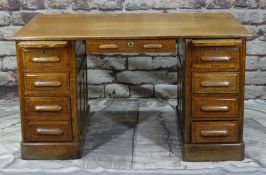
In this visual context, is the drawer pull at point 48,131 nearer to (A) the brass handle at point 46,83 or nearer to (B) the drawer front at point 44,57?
(A) the brass handle at point 46,83

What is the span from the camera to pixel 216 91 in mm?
3236

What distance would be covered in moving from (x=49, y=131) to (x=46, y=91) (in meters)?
0.24

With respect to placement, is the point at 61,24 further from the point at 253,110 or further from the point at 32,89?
the point at 253,110

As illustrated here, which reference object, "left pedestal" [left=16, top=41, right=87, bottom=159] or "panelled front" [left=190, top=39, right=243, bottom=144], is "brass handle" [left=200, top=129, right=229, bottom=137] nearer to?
"panelled front" [left=190, top=39, right=243, bottom=144]

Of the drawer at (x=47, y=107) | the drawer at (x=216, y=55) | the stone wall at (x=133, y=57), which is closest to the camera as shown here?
the drawer at (x=216, y=55)

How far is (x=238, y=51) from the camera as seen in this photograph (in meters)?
3.17

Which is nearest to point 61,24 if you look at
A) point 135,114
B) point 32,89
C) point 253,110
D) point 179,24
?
point 32,89

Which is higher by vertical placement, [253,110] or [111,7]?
[111,7]

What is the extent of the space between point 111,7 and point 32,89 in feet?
4.35

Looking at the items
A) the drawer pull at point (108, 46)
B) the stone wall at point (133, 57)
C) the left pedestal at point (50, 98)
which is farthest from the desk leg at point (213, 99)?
the stone wall at point (133, 57)

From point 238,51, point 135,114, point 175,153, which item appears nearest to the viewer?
point 238,51

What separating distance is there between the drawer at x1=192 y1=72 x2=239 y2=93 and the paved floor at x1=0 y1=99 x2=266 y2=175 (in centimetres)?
44

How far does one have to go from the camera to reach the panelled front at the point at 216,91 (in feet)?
A: 10.4

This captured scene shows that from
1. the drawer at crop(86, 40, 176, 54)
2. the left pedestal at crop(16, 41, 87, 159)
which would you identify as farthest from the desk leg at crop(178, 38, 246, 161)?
the left pedestal at crop(16, 41, 87, 159)
